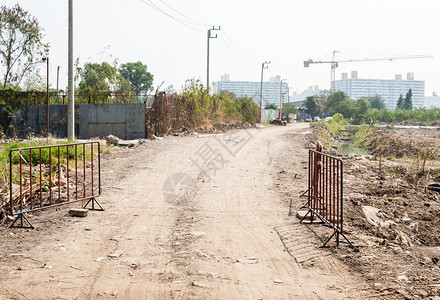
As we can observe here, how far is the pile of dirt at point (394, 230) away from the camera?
4.53 m

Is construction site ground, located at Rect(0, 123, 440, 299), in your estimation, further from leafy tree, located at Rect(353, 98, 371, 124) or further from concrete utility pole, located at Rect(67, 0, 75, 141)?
leafy tree, located at Rect(353, 98, 371, 124)

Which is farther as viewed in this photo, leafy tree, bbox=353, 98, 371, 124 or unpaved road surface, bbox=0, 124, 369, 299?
leafy tree, bbox=353, 98, 371, 124

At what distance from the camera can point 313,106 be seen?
86.9 m

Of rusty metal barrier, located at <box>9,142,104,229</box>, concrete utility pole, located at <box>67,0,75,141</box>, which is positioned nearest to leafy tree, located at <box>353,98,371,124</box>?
concrete utility pole, located at <box>67,0,75,141</box>

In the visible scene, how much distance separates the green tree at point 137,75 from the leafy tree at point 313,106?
34.4 meters

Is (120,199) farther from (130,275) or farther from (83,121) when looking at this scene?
(83,121)

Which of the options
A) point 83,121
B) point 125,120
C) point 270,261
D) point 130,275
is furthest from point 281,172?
point 83,121

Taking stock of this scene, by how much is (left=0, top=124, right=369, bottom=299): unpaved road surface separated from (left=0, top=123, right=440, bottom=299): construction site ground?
0.02m

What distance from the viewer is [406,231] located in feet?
23.9

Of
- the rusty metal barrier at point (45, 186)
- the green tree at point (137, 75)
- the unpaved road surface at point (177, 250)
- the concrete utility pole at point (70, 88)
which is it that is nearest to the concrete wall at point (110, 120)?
the concrete utility pole at point (70, 88)

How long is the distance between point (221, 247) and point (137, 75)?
76995 mm

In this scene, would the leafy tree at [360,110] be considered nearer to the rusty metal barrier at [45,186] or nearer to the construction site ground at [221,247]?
the construction site ground at [221,247]

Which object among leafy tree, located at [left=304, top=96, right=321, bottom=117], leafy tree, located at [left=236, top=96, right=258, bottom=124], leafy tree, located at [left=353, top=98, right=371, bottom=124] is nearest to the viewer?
leafy tree, located at [left=236, top=96, right=258, bottom=124]

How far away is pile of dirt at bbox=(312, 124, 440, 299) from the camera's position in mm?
4527
